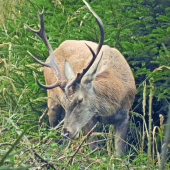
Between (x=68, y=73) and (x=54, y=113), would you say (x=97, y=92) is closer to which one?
(x=68, y=73)

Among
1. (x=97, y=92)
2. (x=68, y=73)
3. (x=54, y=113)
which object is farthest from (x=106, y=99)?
(x=54, y=113)

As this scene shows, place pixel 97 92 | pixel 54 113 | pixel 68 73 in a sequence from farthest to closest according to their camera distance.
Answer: pixel 54 113, pixel 68 73, pixel 97 92

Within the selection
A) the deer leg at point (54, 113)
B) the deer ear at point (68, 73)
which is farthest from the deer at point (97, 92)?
the deer leg at point (54, 113)

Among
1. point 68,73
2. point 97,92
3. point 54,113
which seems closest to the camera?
point 97,92

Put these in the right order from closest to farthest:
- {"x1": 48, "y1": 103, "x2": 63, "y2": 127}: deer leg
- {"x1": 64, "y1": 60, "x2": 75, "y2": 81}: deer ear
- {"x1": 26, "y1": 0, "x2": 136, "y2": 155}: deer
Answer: {"x1": 26, "y1": 0, "x2": 136, "y2": 155}: deer, {"x1": 64, "y1": 60, "x2": 75, "y2": 81}: deer ear, {"x1": 48, "y1": 103, "x2": 63, "y2": 127}: deer leg

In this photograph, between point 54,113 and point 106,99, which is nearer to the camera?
point 106,99

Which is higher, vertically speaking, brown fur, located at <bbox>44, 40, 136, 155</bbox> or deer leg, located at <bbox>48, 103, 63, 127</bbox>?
brown fur, located at <bbox>44, 40, 136, 155</bbox>

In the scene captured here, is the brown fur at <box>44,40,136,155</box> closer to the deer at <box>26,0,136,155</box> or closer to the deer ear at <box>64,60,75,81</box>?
the deer at <box>26,0,136,155</box>

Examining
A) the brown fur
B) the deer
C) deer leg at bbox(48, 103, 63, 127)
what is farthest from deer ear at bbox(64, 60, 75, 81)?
deer leg at bbox(48, 103, 63, 127)

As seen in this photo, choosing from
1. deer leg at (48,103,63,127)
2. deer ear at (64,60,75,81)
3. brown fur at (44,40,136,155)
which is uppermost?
deer ear at (64,60,75,81)

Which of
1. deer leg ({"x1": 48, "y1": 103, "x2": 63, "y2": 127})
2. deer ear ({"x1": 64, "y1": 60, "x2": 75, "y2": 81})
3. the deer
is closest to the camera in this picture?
the deer

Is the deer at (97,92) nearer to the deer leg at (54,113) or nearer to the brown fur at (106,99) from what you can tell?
the brown fur at (106,99)

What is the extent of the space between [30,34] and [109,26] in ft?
5.82

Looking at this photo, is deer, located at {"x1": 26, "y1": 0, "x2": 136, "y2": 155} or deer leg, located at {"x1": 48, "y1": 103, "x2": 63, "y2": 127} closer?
deer, located at {"x1": 26, "y1": 0, "x2": 136, "y2": 155}
